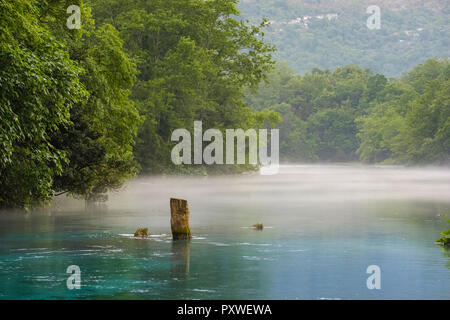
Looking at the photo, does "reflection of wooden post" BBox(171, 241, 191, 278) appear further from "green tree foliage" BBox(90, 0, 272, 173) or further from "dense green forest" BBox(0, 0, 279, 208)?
"green tree foliage" BBox(90, 0, 272, 173)

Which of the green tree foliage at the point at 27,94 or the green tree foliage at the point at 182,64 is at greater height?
the green tree foliage at the point at 182,64

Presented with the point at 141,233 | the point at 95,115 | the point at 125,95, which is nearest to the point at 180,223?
the point at 141,233

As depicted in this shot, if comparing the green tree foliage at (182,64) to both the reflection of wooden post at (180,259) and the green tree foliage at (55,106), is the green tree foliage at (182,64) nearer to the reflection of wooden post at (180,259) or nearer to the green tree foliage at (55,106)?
the green tree foliage at (55,106)

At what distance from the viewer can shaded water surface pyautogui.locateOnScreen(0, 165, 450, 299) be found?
21.6 metres

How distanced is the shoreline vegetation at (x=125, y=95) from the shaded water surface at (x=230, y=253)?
83.9 inches

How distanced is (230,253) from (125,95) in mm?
14661

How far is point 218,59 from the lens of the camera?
83312 millimetres

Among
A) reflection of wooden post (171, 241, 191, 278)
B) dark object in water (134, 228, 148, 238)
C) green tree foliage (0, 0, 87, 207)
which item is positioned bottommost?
reflection of wooden post (171, 241, 191, 278)

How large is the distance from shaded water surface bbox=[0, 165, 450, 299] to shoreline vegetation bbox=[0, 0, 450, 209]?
2.13 metres

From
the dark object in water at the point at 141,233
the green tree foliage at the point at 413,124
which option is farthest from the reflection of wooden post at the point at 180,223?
the green tree foliage at the point at 413,124


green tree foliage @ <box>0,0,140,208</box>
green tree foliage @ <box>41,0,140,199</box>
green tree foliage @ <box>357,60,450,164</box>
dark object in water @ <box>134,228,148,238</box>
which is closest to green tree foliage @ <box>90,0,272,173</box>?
green tree foliage @ <box>41,0,140,199</box>

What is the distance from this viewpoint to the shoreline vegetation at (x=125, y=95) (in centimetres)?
2535

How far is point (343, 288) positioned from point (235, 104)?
213ft

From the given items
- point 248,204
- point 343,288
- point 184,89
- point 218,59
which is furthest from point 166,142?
point 343,288
